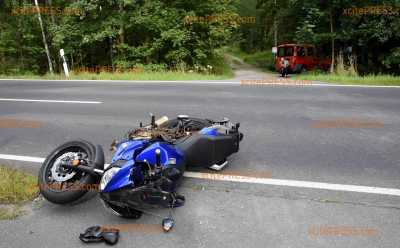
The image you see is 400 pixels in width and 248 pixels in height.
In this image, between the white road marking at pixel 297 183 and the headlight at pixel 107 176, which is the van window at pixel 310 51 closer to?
the white road marking at pixel 297 183

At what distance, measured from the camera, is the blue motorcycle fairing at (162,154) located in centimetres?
373

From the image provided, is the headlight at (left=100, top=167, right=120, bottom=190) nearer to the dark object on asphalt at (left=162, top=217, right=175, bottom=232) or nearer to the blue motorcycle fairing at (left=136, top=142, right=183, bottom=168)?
the blue motorcycle fairing at (left=136, top=142, right=183, bottom=168)

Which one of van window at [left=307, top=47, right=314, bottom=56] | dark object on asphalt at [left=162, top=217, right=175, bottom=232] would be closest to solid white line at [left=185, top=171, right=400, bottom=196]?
dark object on asphalt at [left=162, top=217, right=175, bottom=232]

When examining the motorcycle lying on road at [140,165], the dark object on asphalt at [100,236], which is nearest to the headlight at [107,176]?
the motorcycle lying on road at [140,165]

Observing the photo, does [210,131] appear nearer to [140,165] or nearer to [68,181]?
[140,165]

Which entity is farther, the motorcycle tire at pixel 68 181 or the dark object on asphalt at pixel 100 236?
the motorcycle tire at pixel 68 181

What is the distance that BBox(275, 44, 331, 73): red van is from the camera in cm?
2094

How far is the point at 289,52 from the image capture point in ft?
70.0

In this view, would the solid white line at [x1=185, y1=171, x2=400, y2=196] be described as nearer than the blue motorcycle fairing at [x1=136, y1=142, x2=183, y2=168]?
No

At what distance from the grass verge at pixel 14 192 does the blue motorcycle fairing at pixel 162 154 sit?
4.75ft

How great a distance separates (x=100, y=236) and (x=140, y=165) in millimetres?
738

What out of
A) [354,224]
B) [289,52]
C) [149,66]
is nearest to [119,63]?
[149,66]

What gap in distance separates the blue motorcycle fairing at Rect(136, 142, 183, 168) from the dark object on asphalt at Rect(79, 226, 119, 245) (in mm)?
728

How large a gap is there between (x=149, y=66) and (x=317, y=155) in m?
14.9
